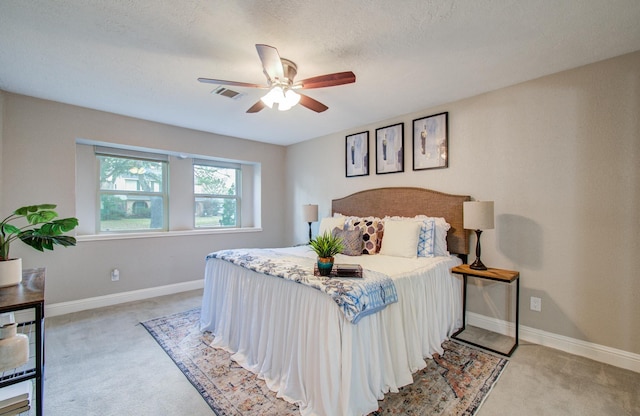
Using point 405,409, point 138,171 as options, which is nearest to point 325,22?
point 405,409

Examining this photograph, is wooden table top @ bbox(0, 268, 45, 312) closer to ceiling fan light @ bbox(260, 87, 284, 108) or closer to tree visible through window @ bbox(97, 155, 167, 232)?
ceiling fan light @ bbox(260, 87, 284, 108)

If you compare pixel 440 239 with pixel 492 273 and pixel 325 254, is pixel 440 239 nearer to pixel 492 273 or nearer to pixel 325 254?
pixel 492 273

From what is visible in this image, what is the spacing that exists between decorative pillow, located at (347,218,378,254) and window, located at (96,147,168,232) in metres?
2.97

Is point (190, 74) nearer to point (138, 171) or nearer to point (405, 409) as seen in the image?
point (138, 171)

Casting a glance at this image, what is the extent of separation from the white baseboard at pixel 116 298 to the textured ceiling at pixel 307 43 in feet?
7.90

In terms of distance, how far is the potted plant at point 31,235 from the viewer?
161cm

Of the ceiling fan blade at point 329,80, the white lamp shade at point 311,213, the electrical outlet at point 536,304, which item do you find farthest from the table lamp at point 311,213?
the electrical outlet at point 536,304

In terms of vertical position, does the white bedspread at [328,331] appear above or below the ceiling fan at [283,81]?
below

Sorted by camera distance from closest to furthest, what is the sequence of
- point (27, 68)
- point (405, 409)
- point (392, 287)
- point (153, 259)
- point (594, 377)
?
point (405, 409) → point (392, 287) → point (594, 377) → point (27, 68) → point (153, 259)

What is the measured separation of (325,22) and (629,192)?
8.84 feet

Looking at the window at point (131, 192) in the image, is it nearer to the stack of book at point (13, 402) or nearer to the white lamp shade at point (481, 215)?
the stack of book at point (13, 402)

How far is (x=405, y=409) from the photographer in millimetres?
1737

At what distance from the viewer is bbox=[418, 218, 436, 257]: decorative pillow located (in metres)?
2.86

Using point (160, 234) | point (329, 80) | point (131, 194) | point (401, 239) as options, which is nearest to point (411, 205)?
point (401, 239)
